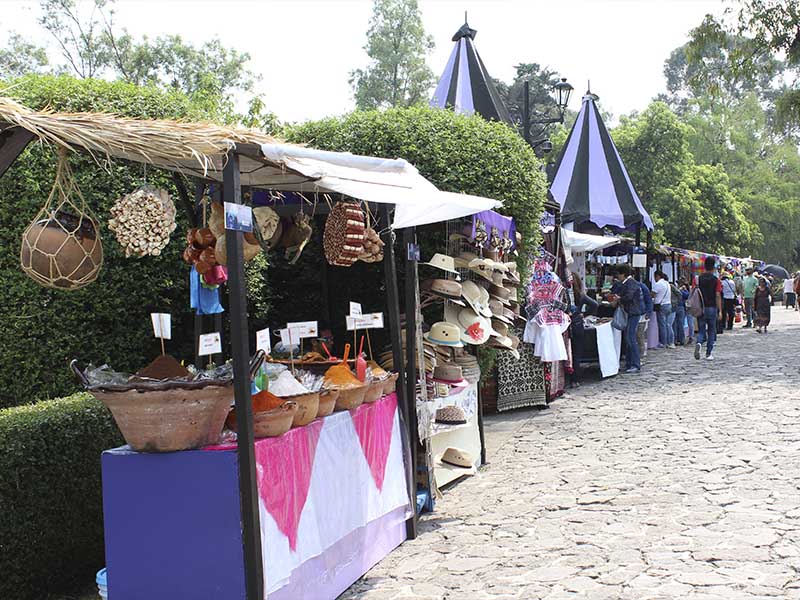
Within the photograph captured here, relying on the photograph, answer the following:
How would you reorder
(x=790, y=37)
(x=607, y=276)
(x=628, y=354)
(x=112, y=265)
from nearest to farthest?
(x=112, y=265)
(x=628, y=354)
(x=790, y=37)
(x=607, y=276)

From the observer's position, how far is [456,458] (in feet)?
23.6

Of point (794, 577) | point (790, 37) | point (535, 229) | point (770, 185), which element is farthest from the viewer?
point (770, 185)

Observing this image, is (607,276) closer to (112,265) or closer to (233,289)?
(112,265)

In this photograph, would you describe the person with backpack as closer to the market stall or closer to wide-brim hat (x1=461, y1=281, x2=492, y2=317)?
wide-brim hat (x1=461, y1=281, x2=492, y2=317)

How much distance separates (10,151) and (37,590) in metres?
2.60

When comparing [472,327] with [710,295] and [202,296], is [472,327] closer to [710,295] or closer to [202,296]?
[202,296]

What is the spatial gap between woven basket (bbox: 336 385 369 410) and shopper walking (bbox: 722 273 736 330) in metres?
19.7

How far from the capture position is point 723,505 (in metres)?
6.04

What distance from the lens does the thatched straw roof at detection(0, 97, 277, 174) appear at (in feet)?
11.1

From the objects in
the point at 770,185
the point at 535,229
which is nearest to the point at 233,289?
the point at 535,229

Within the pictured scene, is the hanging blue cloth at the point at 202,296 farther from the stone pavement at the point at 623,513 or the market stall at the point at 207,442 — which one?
the stone pavement at the point at 623,513

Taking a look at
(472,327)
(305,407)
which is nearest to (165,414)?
(305,407)

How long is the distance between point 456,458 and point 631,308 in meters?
7.77

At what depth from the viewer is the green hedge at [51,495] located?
4.36m
